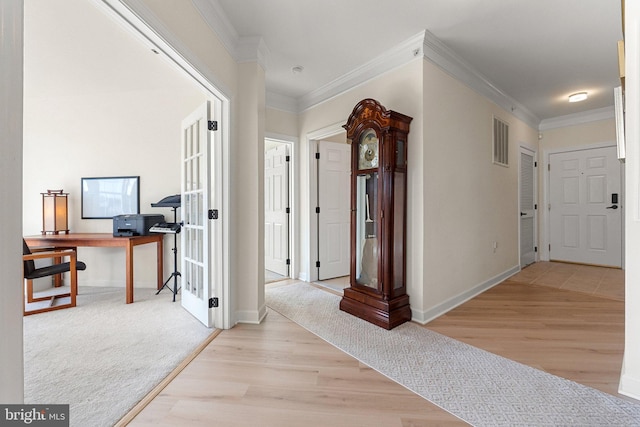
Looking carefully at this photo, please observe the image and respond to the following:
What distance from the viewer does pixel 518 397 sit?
59.4 inches

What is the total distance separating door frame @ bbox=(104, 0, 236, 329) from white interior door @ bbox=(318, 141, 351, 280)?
1.68 meters

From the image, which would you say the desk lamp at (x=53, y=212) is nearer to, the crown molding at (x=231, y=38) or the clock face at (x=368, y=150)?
the crown molding at (x=231, y=38)

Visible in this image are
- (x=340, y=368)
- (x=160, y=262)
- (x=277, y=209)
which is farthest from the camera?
(x=277, y=209)

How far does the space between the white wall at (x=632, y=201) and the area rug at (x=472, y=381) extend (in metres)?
0.18

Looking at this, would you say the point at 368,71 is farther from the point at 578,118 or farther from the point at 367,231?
the point at 578,118

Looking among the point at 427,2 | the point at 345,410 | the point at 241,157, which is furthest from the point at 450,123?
the point at 345,410

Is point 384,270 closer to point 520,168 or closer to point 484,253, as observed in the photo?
point 484,253

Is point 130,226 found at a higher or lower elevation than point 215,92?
lower

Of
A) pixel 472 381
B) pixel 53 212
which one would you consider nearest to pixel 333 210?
pixel 472 381

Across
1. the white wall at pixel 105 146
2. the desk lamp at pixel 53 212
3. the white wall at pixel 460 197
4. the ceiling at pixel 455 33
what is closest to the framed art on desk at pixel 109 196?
the white wall at pixel 105 146

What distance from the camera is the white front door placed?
429cm

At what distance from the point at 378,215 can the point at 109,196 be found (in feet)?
11.4

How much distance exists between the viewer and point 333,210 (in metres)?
3.98

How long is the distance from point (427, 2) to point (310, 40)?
3.20 ft
